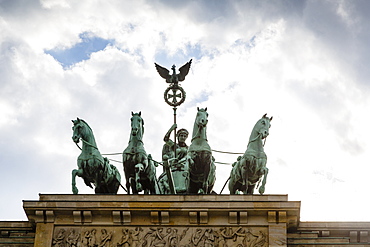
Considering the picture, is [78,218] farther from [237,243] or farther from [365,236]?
[365,236]

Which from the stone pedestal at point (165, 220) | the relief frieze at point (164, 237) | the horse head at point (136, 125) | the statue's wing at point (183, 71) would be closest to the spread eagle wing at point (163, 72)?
the statue's wing at point (183, 71)

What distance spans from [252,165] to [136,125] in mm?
3903

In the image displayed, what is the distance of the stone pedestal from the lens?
27.0 metres

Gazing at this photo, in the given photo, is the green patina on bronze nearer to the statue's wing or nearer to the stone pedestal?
the statue's wing

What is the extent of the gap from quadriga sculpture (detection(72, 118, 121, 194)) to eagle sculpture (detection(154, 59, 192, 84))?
199 inches

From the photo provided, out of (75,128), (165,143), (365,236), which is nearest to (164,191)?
(165,143)

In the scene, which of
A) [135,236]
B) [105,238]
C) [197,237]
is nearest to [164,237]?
[135,236]

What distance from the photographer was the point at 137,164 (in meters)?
29.1

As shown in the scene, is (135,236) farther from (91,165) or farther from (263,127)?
(263,127)

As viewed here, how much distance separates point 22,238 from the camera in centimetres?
2761

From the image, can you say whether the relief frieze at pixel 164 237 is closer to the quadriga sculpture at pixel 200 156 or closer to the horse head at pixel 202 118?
the quadriga sculpture at pixel 200 156

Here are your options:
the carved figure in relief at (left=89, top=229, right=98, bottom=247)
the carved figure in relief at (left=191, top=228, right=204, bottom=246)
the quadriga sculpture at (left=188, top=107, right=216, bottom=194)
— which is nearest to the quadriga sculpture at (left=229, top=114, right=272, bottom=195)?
the quadriga sculpture at (left=188, top=107, right=216, bottom=194)

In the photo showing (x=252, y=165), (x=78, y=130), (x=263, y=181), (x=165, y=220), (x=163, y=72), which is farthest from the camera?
(x=163, y=72)

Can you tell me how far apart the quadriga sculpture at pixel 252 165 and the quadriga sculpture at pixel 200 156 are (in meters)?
0.91
